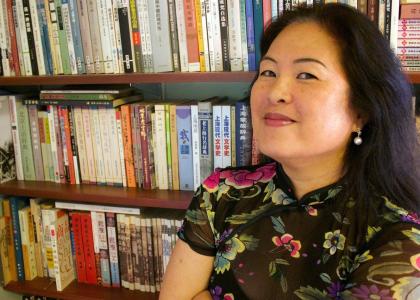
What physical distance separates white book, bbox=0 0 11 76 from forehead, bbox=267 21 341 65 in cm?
94

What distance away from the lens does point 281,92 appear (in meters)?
0.87

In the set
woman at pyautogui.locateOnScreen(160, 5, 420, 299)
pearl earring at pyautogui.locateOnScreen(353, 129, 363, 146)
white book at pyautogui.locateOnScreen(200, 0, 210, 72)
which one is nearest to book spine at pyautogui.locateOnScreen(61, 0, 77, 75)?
white book at pyautogui.locateOnScreen(200, 0, 210, 72)

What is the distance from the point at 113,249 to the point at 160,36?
757mm

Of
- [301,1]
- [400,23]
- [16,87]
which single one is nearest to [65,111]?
[16,87]

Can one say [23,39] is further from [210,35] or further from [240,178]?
[240,178]

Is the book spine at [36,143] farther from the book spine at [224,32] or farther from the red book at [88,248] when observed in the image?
the book spine at [224,32]

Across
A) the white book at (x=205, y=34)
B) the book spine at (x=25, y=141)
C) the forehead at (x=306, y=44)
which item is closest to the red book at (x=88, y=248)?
the book spine at (x=25, y=141)

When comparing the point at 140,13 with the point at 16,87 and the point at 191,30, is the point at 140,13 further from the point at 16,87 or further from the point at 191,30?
the point at 16,87

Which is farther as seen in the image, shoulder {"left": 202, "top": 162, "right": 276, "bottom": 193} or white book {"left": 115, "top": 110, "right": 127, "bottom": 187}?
white book {"left": 115, "top": 110, "right": 127, "bottom": 187}

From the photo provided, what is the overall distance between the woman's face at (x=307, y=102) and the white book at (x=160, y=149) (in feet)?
1.64

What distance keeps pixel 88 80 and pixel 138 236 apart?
0.55 m

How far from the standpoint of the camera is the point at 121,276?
4.93 ft

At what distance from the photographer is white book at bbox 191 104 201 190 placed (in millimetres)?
1300

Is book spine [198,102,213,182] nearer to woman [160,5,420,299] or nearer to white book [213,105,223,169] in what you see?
white book [213,105,223,169]
